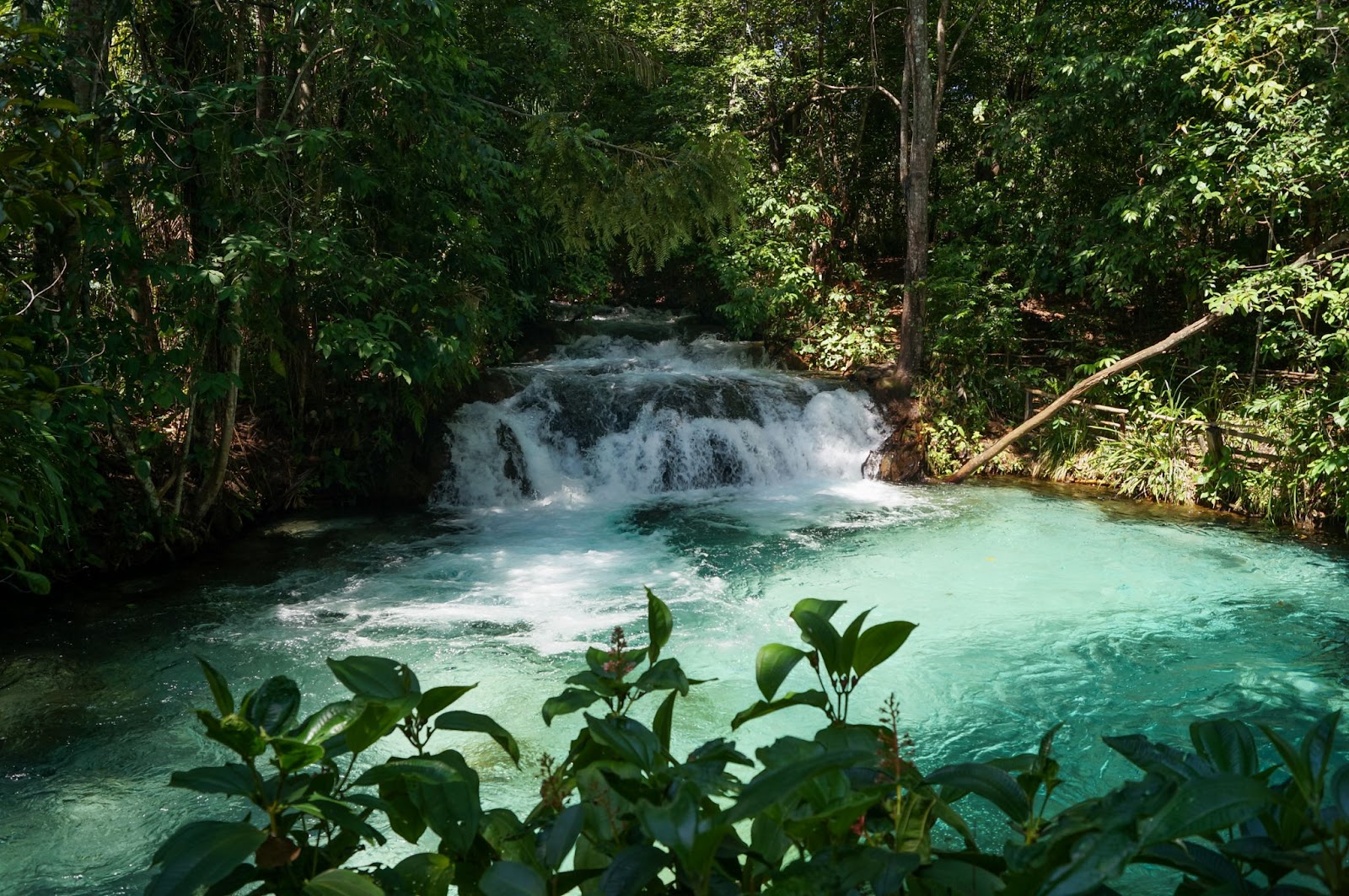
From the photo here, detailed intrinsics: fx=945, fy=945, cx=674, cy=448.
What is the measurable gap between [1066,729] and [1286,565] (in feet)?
14.2

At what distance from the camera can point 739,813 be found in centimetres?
99

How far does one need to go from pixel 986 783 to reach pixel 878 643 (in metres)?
0.22

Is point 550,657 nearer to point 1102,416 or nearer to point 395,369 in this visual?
point 395,369

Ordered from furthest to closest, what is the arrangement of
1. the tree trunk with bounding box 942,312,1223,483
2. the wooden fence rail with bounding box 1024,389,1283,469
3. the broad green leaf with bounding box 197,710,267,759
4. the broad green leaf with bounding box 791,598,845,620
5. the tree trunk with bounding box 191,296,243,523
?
1. the tree trunk with bounding box 942,312,1223,483
2. the wooden fence rail with bounding box 1024,389,1283,469
3. the tree trunk with bounding box 191,296,243,523
4. the broad green leaf with bounding box 791,598,845,620
5. the broad green leaf with bounding box 197,710,267,759

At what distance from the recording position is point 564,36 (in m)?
11.0

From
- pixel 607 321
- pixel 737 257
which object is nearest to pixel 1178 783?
pixel 737 257

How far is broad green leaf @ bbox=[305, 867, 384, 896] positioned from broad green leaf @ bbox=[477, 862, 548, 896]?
0.12 m

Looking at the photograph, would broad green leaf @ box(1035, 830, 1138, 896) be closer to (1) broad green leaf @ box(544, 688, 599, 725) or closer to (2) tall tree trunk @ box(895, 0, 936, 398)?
(1) broad green leaf @ box(544, 688, 599, 725)

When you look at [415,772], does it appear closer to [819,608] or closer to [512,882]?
[512,882]

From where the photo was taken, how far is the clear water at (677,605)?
15.8 feet

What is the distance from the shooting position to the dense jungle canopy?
6098 mm

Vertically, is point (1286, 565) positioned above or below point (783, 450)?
below

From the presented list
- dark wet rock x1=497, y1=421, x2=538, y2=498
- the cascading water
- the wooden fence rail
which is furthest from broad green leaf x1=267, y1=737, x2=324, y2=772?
the wooden fence rail

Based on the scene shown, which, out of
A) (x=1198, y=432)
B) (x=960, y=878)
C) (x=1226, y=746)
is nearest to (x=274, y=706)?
(x=960, y=878)
